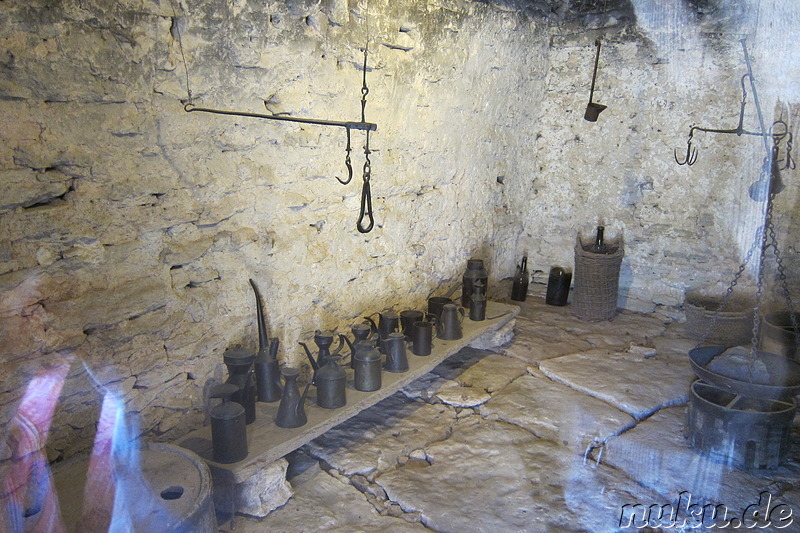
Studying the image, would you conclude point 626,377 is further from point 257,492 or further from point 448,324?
point 257,492

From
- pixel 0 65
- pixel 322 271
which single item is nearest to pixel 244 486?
pixel 322 271

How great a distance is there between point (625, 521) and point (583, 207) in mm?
3055

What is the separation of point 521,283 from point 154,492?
364 centimetres

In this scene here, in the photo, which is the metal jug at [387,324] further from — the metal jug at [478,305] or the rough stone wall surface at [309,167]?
the metal jug at [478,305]

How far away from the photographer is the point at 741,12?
160 inches

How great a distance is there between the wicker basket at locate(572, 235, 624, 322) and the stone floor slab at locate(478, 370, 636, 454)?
1212mm

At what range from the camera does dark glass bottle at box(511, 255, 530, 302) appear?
498 centimetres

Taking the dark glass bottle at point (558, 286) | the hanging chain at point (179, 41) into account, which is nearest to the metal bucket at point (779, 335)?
the dark glass bottle at point (558, 286)

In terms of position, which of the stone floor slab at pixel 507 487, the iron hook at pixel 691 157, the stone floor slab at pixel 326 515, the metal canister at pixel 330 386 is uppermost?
the iron hook at pixel 691 157

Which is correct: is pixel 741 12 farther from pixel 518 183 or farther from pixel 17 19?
pixel 17 19

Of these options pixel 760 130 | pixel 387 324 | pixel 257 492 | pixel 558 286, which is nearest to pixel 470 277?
pixel 387 324

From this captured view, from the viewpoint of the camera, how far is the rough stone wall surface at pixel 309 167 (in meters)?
2.07

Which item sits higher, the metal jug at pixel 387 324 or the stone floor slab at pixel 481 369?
the metal jug at pixel 387 324

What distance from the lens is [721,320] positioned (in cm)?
414
